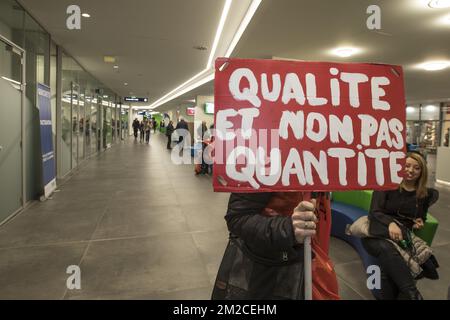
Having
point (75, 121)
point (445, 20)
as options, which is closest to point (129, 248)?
point (445, 20)

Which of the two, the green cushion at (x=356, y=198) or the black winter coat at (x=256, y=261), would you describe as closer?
the black winter coat at (x=256, y=261)

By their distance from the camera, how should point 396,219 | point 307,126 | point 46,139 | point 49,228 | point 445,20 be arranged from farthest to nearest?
point 46,139
point 445,20
point 49,228
point 396,219
point 307,126

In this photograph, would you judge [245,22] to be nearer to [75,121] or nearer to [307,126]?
[307,126]

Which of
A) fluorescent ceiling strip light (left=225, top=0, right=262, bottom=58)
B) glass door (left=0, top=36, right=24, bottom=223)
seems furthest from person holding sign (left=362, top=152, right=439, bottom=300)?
glass door (left=0, top=36, right=24, bottom=223)

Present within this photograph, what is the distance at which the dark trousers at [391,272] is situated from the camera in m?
2.14

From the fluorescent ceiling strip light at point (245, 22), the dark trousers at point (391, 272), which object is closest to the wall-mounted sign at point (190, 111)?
the fluorescent ceiling strip light at point (245, 22)

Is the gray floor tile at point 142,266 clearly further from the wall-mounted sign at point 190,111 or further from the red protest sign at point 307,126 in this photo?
the wall-mounted sign at point 190,111

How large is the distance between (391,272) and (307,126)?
169 centimetres

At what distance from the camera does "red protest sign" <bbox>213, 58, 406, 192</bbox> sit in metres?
1.03

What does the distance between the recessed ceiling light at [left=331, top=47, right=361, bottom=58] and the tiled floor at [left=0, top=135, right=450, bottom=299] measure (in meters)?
3.15

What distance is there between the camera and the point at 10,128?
4172 mm

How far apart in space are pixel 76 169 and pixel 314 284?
336 inches

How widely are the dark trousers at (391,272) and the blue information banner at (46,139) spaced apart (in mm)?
4947
